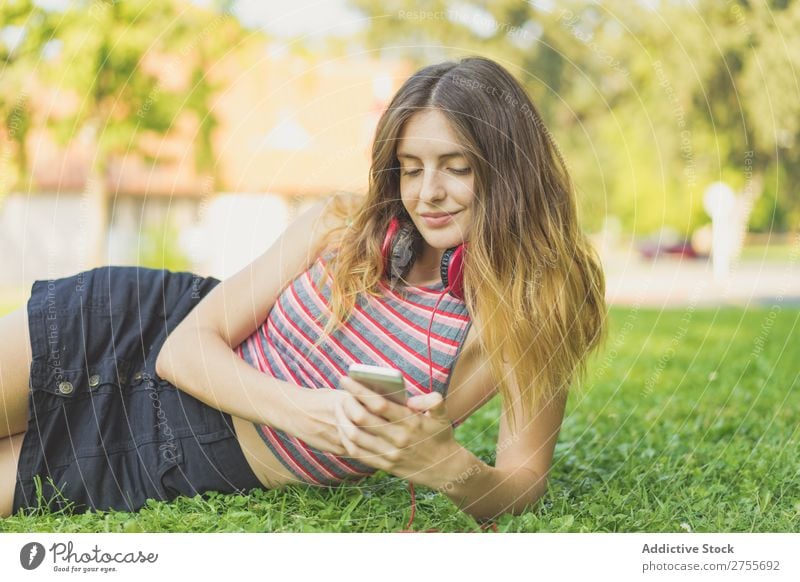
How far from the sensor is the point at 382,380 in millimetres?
1504

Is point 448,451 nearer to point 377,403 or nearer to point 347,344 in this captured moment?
point 377,403

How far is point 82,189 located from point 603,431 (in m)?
6.24

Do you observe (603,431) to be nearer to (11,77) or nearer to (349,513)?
(349,513)

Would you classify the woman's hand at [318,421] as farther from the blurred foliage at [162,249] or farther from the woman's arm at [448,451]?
the blurred foliage at [162,249]

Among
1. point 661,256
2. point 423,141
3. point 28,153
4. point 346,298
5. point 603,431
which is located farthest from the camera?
point 661,256

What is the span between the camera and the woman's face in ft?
5.86

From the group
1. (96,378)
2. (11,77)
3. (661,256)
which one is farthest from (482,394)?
(661,256)

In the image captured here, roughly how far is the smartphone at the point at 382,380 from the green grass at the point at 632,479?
1.37ft

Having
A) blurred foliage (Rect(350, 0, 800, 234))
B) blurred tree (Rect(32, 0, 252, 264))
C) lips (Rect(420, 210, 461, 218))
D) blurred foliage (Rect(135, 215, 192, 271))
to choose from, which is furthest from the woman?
blurred foliage (Rect(350, 0, 800, 234))

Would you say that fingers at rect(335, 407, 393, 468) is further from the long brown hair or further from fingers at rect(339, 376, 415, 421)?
the long brown hair

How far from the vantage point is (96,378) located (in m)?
2.00

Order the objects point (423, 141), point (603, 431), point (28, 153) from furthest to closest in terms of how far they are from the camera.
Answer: point (28, 153)
point (603, 431)
point (423, 141)

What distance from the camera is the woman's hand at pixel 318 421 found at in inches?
67.5

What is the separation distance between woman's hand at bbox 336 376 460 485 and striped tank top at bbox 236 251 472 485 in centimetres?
23
